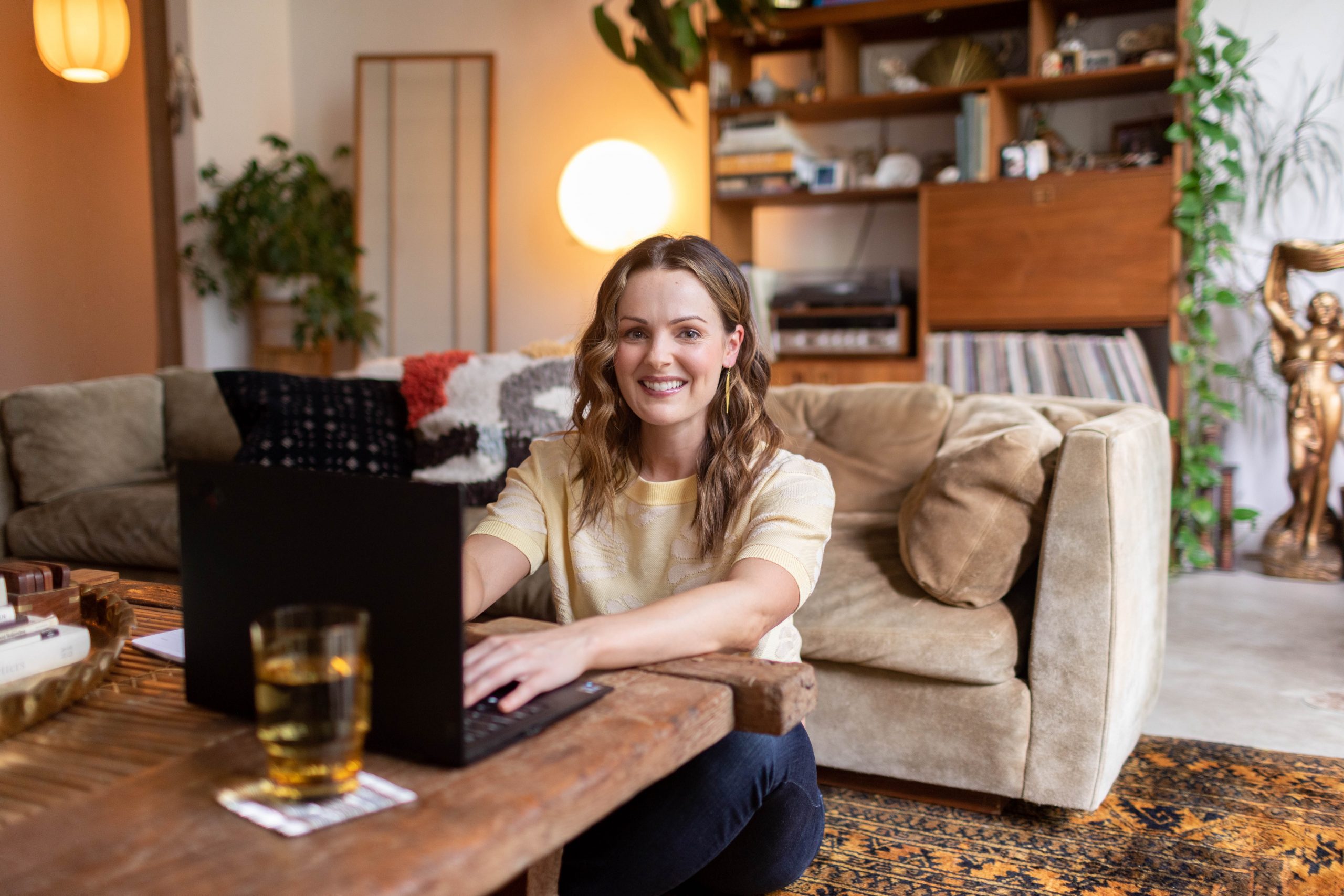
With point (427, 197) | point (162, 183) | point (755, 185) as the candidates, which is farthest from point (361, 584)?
point (162, 183)

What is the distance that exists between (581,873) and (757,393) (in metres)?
0.63

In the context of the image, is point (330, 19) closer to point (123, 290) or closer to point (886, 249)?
point (123, 290)

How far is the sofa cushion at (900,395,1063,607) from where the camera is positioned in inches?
68.4

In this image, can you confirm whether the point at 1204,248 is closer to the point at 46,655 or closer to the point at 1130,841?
the point at 1130,841

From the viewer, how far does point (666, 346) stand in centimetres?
126

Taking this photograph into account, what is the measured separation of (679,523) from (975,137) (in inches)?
102

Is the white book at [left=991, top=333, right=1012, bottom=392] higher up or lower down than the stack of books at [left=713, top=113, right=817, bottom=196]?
lower down

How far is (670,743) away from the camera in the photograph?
0.77 metres

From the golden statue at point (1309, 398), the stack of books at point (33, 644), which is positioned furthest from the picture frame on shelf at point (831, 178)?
the stack of books at point (33, 644)

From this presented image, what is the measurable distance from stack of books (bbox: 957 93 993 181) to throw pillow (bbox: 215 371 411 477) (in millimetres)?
2017

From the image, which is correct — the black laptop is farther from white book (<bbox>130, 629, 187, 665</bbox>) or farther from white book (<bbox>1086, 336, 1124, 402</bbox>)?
white book (<bbox>1086, 336, 1124, 402</bbox>)

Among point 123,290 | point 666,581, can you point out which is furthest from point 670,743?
point 123,290

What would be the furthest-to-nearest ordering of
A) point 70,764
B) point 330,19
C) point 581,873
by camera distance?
point 330,19
point 581,873
point 70,764

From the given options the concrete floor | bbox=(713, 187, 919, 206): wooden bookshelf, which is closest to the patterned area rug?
the concrete floor
